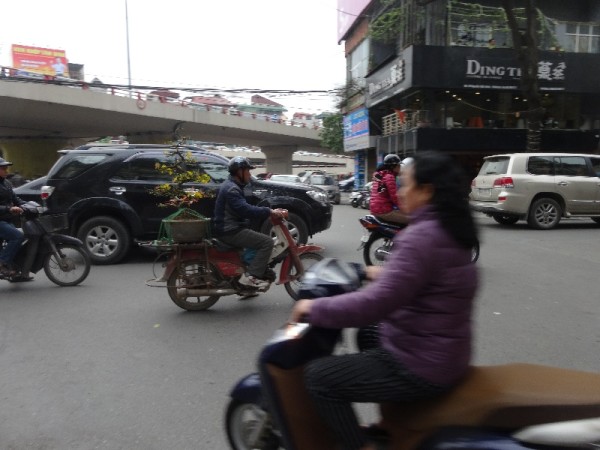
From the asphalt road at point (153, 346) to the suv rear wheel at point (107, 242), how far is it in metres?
0.65

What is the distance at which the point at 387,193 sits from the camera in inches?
275

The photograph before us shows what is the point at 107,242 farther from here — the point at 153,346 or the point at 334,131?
the point at 334,131

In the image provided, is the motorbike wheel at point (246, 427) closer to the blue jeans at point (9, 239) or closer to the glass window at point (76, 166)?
the blue jeans at point (9, 239)

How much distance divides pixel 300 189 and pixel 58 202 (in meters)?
4.14

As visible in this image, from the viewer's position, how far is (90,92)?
2780 centimetres

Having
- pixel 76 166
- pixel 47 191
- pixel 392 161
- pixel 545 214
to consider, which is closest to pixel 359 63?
pixel 545 214

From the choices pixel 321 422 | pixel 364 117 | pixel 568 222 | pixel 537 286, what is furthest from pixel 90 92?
pixel 321 422

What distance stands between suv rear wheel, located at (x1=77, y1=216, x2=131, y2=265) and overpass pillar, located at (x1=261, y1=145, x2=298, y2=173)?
3980 centimetres

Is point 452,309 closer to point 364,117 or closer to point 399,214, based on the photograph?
point 399,214

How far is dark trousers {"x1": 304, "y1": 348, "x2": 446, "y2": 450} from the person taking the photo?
1966mm

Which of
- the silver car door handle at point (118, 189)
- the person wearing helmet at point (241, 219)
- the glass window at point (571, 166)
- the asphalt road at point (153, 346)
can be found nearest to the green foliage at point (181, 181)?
the person wearing helmet at point (241, 219)

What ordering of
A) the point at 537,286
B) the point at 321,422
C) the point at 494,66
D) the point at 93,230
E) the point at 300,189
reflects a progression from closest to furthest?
the point at 321,422 < the point at 537,286 < the point at 93,230 < the point at 300,189 < the point at 494,66

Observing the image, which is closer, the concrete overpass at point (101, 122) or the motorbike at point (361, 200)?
the motorbike at point (361, 200)

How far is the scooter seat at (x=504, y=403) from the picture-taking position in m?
1.77
